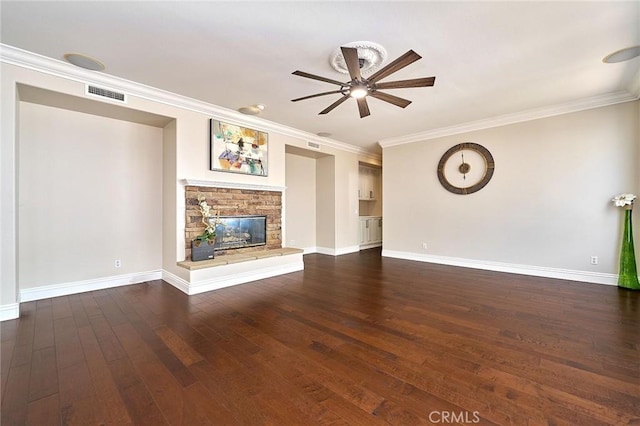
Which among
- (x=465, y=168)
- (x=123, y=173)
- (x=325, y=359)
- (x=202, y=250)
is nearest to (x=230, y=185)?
(x=202, y=250)

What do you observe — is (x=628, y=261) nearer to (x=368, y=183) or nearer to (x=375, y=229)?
(x=375, y=229)

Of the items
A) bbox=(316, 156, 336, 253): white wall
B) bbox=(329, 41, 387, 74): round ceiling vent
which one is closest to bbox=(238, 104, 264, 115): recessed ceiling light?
bbox=(329, 41, 387, 74): round ceiling vent

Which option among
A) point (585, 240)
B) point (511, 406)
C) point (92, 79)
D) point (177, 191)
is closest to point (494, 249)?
point (585, 240)

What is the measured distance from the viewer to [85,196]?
12.1 feet

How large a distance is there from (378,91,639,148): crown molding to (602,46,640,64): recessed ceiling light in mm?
1299

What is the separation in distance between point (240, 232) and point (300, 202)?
229 centimetres

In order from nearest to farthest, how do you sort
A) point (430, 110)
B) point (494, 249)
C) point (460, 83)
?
point (460, 83) < point (430, 110) < point (494, 249)

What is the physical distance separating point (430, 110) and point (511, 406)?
163 inches

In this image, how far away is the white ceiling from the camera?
7.19 feet

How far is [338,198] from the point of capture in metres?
6.72

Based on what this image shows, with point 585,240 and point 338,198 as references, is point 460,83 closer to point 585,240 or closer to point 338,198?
point 585,240

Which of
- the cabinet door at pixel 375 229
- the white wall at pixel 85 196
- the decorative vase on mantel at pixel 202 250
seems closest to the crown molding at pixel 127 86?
the white wall at pixel 85 196

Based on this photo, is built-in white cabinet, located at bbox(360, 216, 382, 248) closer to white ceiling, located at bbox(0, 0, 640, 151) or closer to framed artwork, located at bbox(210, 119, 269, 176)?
framed artwork, located at bbox(210, 119, 269, 176)

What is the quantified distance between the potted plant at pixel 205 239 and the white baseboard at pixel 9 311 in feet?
5.80
